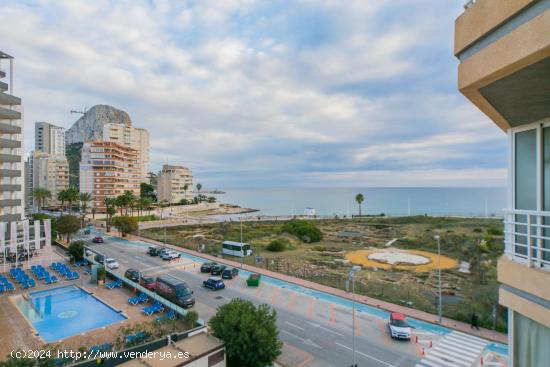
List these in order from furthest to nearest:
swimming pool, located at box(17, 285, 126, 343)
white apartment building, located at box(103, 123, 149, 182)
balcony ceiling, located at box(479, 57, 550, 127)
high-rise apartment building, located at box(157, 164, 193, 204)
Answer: high-rise apartment building, located at box(157, 164, 193, 204) < white apartment building, located at box(103, 123, 149, 182) < swimming pool, located at box(17, 285, 126, 343) < balcony ceiling, located at box(479, 57, 550, 127)

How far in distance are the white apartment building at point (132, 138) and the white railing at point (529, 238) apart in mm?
136846

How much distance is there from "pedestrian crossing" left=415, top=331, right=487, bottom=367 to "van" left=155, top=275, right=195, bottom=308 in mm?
16443

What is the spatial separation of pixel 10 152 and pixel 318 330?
4888 cm

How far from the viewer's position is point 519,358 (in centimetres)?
509

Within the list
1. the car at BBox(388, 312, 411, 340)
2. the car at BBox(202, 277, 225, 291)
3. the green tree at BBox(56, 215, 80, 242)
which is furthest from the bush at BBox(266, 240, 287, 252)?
the green tree at BBox(56, 215, 80, 242)

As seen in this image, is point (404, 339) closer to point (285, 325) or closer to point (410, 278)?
point (285, 325)

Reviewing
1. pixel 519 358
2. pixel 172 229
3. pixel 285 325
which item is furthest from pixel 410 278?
pixel 172 229

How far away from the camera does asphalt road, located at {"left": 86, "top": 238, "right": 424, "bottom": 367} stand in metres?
17.4

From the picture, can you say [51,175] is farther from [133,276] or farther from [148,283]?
[148,283]

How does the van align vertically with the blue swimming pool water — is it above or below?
above

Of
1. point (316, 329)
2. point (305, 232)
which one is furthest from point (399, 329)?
point (305, 232)

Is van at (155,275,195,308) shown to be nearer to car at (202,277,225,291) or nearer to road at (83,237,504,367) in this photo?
road at (83,237,504,367)

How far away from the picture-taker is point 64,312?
958 inches

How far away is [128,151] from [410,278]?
100m
